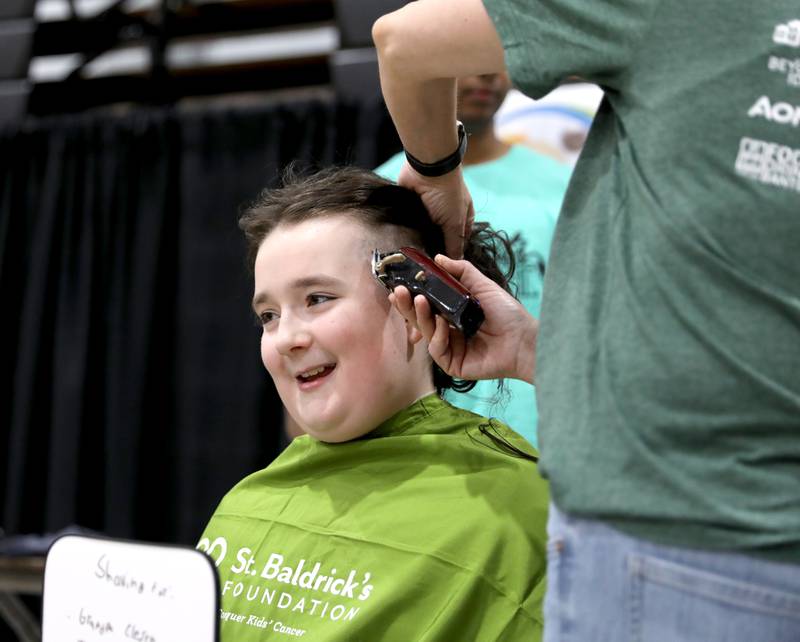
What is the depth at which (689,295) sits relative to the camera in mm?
872

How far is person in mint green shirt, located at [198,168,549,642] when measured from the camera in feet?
4.21

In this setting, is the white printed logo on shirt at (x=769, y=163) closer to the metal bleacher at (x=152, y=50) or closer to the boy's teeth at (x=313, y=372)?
the boy's teeth at (x=313, y=372)

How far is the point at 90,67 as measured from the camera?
14.0 feet

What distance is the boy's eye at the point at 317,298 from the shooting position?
4.81ft

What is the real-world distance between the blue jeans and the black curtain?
2527mm

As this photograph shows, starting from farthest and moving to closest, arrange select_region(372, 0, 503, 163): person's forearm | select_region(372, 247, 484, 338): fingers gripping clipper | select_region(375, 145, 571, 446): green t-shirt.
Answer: select_region(375, 145, 571, 446): green t-shirt, select_region(372, 247, 484, 338): fingers gripping clipper, select_region(372, 0, 503, 163): person's forearm

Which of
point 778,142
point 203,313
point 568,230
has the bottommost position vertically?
point 203,313

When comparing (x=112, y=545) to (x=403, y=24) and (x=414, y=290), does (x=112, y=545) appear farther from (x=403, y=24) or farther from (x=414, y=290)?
(x=403, y=24)

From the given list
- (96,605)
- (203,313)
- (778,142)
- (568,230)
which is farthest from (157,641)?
(203,313)

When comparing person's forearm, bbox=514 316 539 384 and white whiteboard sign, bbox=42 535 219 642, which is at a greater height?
person's forearm, bbox=514 316 539 384

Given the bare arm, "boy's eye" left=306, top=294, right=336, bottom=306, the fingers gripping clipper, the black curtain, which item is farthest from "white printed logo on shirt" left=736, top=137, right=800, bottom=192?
the black curtain

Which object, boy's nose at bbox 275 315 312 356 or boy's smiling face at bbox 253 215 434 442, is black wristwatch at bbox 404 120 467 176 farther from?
boy's nose at bbox 275 315 312 356

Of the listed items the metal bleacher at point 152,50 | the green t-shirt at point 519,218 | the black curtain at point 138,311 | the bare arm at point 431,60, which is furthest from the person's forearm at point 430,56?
the metal bleacher at point 152,50

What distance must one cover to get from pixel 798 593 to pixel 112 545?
0.76m
